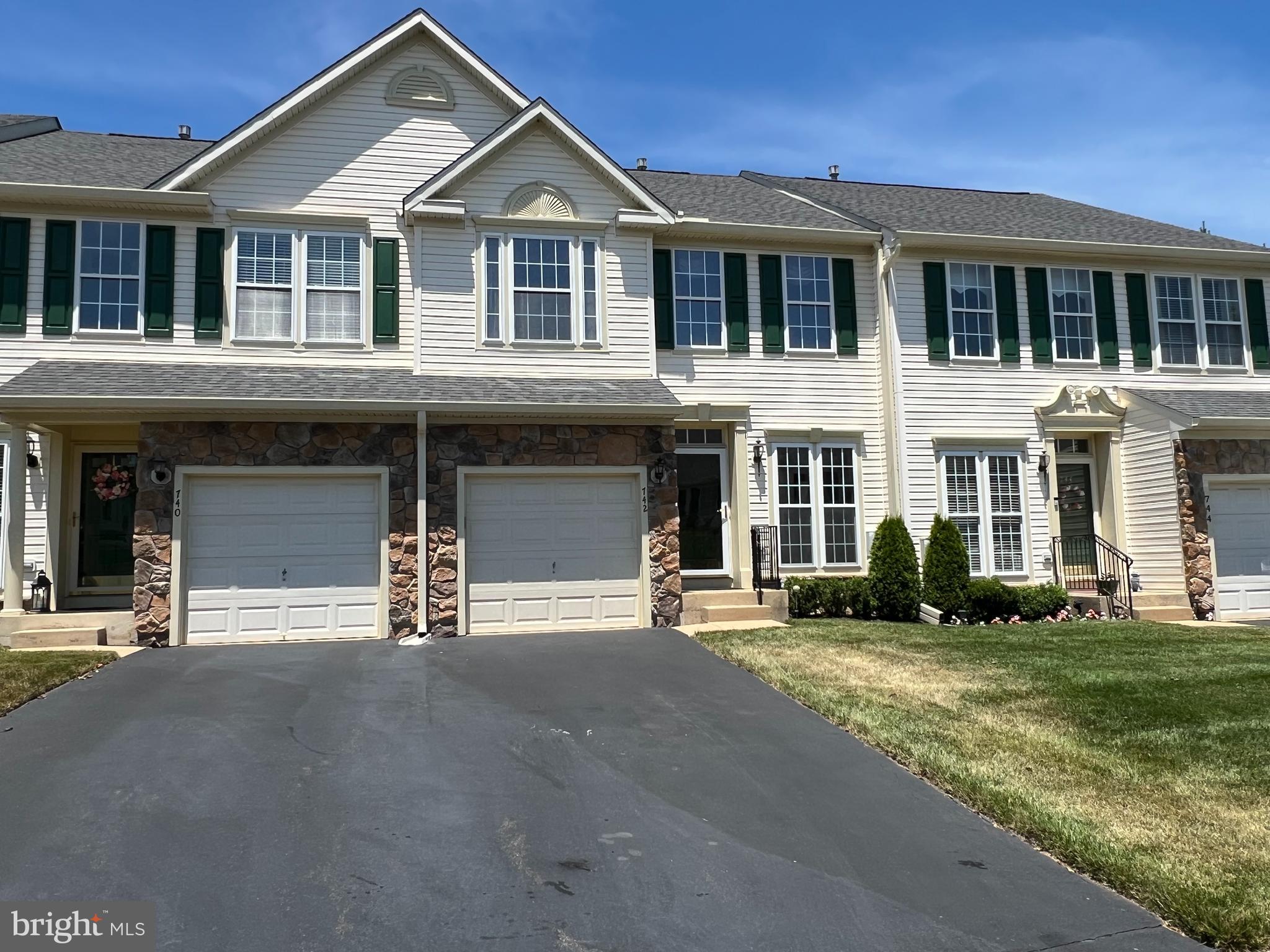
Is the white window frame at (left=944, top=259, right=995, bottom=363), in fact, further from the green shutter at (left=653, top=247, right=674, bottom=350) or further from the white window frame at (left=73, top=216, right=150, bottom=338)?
the white window frame at (left=73, top=216, right=150, bottom=338)

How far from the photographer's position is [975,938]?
427 cm

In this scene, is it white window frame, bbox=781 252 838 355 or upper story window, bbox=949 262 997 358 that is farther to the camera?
upper story window, bbox=949 262 997 358

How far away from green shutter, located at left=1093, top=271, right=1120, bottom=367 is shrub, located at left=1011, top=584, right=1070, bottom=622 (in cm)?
415

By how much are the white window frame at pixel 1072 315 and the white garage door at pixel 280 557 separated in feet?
36.3

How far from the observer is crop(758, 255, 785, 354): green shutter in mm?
14766

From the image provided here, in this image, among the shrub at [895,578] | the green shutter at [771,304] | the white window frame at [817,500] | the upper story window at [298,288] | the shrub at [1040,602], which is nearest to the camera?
the upper story window at [298,288]

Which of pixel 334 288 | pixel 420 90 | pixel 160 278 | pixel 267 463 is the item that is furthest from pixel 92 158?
pixel 267 463

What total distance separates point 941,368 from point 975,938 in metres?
11.9

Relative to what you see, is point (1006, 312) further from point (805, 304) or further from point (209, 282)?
point (209, 282)

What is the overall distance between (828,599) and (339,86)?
33.6 feet

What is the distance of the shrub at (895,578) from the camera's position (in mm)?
13492

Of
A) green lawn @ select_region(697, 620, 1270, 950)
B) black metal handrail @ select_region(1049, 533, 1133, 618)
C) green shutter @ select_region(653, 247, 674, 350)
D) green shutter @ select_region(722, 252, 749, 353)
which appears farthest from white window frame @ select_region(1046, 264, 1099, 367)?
green shutter @ select_region(653, 247, 674, 350)

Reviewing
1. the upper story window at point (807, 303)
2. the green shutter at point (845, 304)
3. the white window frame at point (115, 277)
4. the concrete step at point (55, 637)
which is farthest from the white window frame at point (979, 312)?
the concrete step at point (55, 637)

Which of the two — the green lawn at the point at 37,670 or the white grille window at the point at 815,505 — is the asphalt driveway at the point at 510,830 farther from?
the white grille window at the point at 815,505
